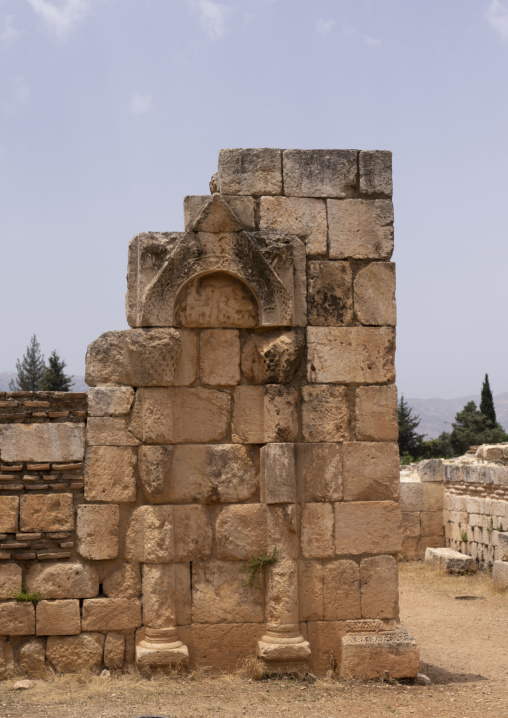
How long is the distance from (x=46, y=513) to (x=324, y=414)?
7.66 feet

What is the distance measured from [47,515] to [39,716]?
1.49 meters

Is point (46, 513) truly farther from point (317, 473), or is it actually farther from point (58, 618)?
point (317, 473)

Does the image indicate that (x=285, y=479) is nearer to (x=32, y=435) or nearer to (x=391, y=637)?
(x=391, y=637)

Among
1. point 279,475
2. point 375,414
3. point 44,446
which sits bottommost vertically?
point 279,475

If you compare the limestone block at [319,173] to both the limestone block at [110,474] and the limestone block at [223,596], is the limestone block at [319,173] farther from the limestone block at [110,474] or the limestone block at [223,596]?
the limestone block at [223,596]

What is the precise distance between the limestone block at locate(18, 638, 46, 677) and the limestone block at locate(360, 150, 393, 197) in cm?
451

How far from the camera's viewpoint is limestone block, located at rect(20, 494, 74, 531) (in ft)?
19.2


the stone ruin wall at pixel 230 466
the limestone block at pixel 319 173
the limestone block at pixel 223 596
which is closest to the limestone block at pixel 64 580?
the stone ruin wall at pixel 230 466

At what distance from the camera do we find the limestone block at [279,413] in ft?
19.5

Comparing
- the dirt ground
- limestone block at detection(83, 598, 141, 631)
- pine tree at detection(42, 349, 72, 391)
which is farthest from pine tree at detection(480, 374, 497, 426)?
limestone block at detection(83, 598, 141, 631)

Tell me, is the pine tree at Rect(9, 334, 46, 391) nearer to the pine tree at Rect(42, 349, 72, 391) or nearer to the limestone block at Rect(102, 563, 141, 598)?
the pine tree at Rect(42, 349, 72, 391)

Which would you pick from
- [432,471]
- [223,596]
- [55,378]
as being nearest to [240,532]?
[223,596]

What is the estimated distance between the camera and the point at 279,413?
19.6 ft

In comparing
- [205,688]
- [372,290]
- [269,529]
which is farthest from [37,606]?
[372,290]
